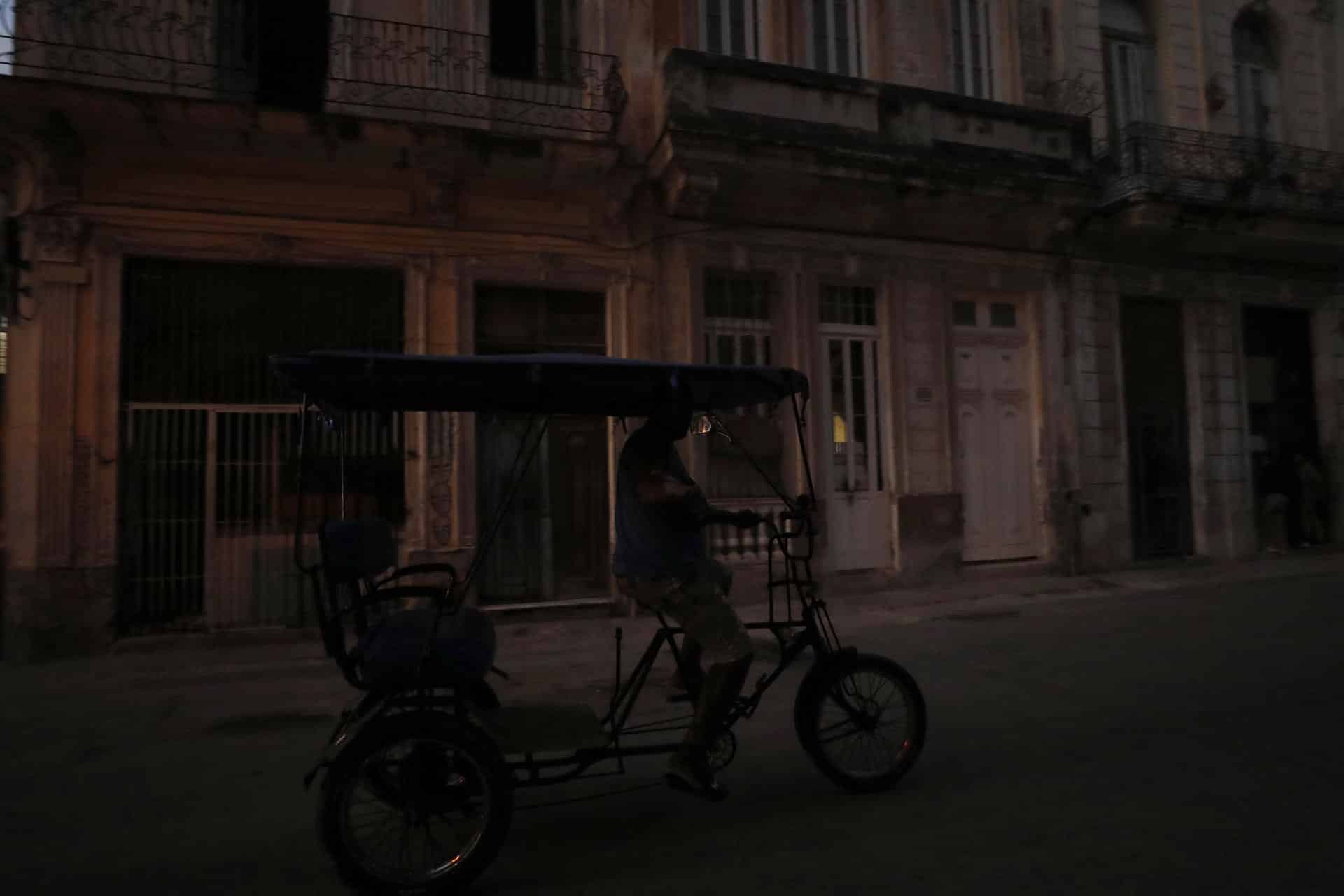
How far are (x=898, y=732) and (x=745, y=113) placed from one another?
299 inches

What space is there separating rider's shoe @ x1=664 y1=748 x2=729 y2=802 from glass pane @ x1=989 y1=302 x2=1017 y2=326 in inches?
369

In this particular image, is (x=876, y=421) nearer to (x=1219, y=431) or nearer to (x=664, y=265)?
(x=664, y=265)

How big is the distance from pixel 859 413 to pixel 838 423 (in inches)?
13.5

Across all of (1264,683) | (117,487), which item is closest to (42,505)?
(117,487)

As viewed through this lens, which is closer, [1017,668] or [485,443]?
[1017,668]

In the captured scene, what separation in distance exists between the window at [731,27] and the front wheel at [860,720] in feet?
28.4

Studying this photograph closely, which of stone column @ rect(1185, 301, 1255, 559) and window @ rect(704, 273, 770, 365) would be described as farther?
stone column @ rect(1185, 301, 1255, 559)

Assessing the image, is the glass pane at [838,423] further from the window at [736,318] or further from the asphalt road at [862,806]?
the asphalt road at [862,806]

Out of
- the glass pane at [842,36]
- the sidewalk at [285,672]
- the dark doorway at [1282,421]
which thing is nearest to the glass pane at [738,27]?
the glass pane at [842,36]

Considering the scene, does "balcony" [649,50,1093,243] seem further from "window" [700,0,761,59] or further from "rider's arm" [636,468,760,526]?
"rider's arm" [636,468,760,526]

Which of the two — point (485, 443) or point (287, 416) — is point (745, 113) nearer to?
point (485, 443)

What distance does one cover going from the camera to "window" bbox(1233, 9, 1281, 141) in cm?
1300

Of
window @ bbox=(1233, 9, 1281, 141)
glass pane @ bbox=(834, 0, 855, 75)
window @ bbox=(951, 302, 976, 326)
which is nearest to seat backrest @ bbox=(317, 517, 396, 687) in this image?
window @ bbox=(951, 302, 976, 326)

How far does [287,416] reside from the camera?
820 cm
